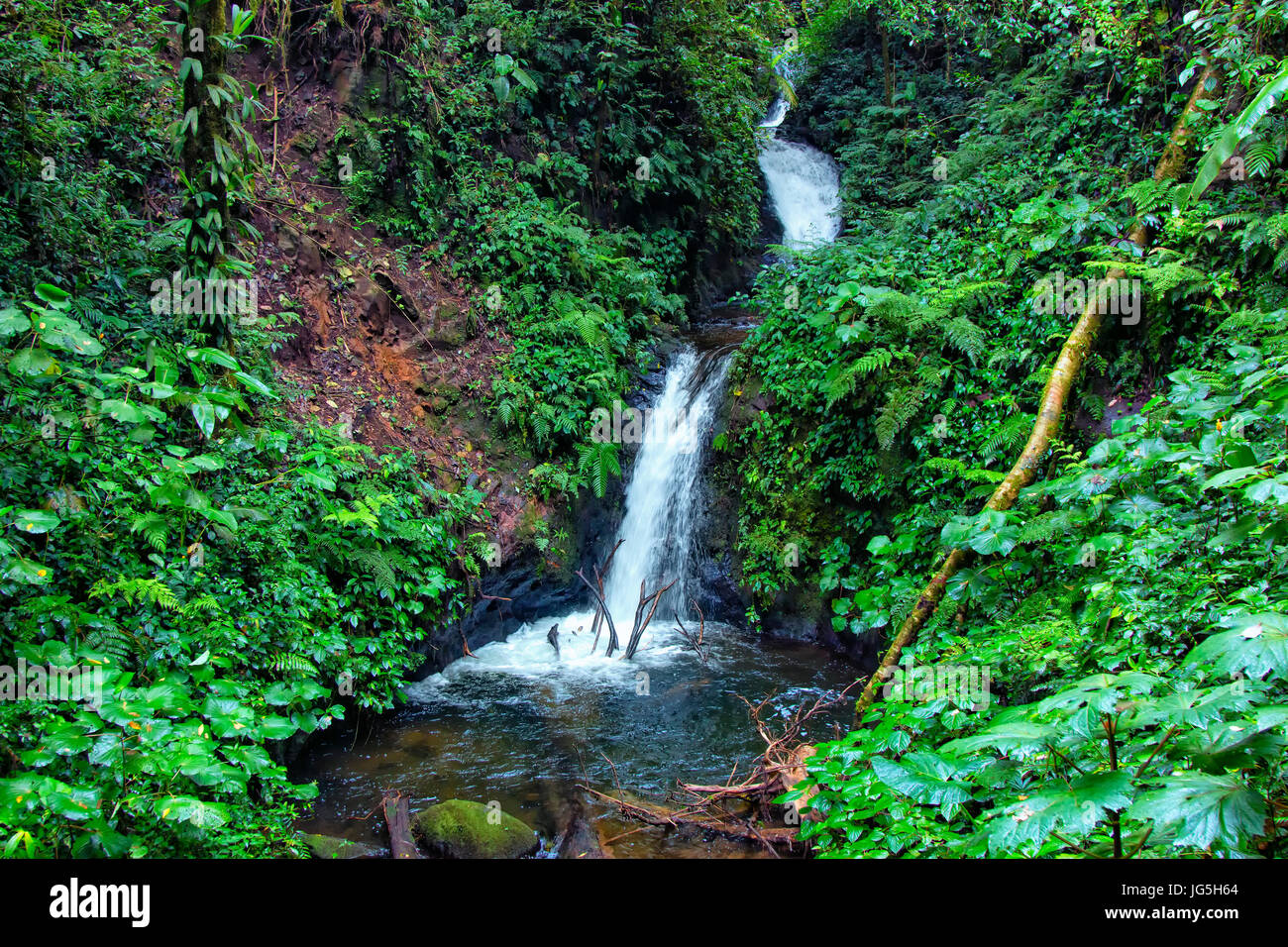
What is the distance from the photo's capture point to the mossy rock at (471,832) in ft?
15.9

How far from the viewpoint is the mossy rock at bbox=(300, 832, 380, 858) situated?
174 inches

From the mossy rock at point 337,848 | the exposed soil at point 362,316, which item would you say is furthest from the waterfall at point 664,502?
the mossy rock at point 337,848

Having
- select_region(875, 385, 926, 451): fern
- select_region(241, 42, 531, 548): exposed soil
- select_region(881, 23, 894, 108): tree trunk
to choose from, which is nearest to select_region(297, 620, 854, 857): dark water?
select_region(241, 42, 531, 548): exposed soil

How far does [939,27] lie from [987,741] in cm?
1877

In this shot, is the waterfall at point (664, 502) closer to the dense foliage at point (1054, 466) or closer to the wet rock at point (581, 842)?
the dense foliage at point (1054, 466)

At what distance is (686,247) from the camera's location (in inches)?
545

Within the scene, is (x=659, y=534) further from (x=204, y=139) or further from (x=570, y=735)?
(x=204, y=139)

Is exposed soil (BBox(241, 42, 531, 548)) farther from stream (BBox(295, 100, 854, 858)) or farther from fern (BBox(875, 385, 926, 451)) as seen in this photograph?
fern (BBox(875, 385, 926, 451))

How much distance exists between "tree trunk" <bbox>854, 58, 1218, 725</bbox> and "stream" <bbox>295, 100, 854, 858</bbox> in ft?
5.17

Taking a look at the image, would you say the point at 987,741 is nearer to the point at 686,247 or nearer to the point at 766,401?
the point at 766,401

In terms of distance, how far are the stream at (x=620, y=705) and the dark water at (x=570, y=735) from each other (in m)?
0.02

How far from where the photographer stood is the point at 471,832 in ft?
16.1

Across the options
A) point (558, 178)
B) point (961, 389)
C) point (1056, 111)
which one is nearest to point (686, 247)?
point (558, 178)

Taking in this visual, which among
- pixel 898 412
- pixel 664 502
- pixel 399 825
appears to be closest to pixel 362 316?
pixel 664 502
